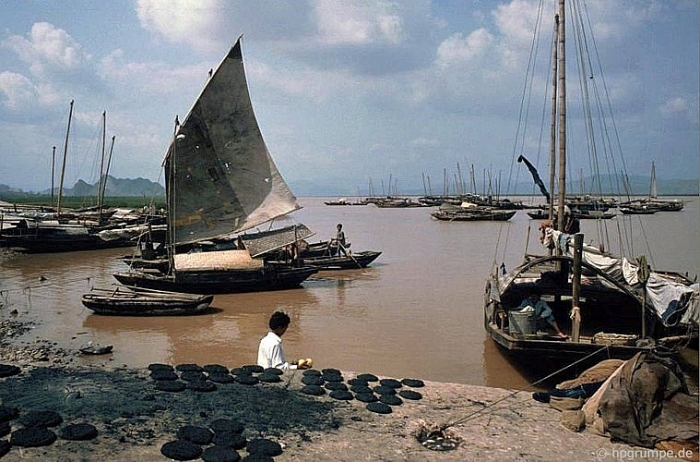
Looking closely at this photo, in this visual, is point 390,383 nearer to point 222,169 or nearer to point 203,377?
point 203,377

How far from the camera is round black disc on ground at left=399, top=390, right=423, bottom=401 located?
7.35 metres

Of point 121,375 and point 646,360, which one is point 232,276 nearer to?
point 121,375

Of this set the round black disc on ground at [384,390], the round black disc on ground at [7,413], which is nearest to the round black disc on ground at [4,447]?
the round black disc on ground at [7,413]

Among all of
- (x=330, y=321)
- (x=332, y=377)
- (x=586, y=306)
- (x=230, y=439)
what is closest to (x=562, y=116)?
(x=586, y=306)

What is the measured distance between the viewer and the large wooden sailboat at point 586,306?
9219mm

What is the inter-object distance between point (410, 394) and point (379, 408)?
710mm

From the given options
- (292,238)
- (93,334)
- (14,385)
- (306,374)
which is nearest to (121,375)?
(14,385)

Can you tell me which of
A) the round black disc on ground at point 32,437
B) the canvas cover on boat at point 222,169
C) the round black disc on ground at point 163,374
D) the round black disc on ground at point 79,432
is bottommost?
the round black disc on ground at point 163,374

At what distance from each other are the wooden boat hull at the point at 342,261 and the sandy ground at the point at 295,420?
1543cm

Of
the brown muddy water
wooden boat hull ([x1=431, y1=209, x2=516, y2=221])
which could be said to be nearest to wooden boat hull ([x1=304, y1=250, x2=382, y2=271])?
the brown muddy water

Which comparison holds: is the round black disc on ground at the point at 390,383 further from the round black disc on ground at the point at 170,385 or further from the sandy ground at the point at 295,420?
the round black disc on ground at the point at 170,385

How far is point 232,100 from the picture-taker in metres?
20.8

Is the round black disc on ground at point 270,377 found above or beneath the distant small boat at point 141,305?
above

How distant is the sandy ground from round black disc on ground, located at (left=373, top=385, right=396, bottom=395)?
13.3 inches
